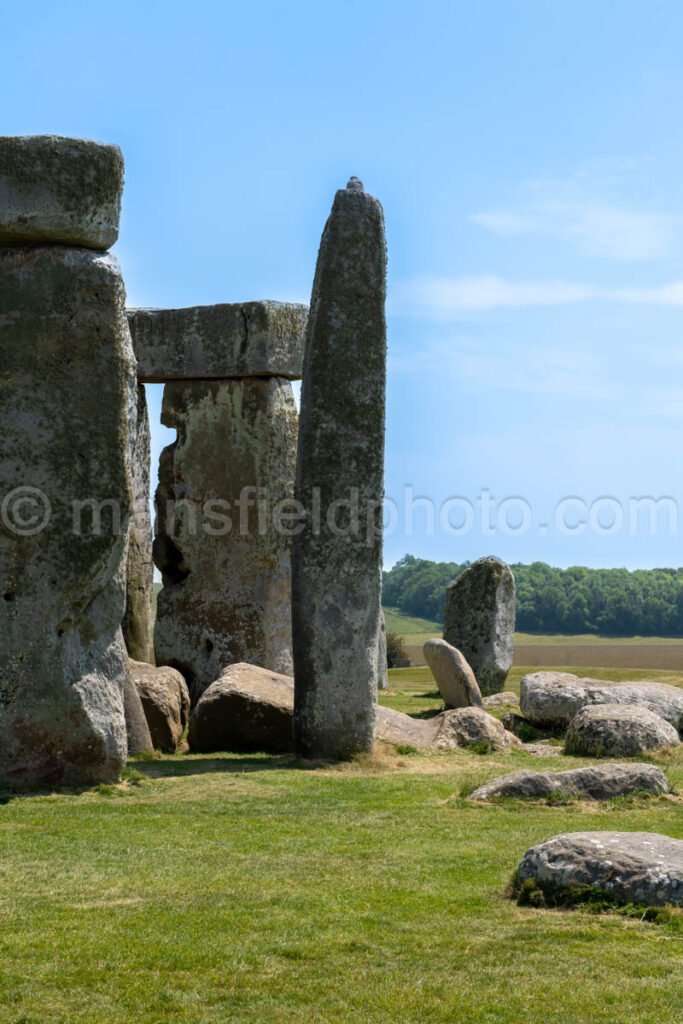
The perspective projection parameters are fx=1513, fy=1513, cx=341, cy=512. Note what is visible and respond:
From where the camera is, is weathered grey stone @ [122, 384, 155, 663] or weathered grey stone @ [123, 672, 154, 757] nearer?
weathered grey stone @ [123, 672, 154, 757]

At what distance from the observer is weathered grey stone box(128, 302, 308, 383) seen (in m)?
17.8

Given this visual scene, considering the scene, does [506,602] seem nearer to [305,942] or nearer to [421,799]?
[421,799]

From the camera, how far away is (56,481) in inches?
428

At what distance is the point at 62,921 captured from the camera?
6.94 m

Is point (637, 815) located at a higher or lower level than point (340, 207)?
lower

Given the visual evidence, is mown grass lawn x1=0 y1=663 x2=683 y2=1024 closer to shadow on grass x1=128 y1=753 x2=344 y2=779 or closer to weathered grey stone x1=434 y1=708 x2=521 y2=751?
shadow on grass x1=128 y1=753 x2=344 y2=779

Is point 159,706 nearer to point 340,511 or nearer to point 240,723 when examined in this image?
point 240,723

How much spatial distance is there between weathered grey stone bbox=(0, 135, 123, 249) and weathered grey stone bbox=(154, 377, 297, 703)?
7113mm

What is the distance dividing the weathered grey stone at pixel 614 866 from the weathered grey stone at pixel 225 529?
1067cm

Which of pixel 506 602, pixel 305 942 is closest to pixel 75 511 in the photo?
pixel 305 942

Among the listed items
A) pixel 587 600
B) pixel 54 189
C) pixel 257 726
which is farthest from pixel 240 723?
pixel 587 600

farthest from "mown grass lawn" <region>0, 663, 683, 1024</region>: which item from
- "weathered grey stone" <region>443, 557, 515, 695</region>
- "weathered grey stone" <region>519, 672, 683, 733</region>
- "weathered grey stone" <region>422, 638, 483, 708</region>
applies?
"weathered grey stone" <region>443, 557, 515, 695</region>

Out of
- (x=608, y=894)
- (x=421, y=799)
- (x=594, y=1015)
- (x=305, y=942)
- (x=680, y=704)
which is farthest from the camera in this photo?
(x=680, y=704)

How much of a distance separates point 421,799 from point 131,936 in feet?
14.7
